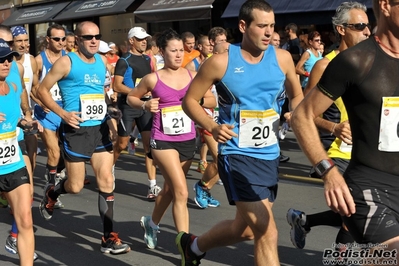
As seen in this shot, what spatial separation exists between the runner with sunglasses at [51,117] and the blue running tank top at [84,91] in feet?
5.02

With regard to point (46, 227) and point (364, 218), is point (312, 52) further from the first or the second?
point (364, 218)

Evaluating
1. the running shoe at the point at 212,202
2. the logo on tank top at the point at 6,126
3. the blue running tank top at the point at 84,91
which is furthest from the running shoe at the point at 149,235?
the running shoe at the point at 212,202

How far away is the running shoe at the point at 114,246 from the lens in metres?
6.30

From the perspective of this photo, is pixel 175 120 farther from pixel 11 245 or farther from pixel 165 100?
pixel 11 245

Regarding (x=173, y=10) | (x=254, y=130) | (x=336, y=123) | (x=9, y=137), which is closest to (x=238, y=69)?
(x=254, y=130)

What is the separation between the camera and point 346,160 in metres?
5.37

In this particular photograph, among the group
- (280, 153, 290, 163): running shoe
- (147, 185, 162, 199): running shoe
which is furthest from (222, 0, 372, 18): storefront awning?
(147, 185, 162, 199): running shoe

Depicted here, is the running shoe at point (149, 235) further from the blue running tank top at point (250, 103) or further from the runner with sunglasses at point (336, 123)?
the blue running tank top at point (250, 103)

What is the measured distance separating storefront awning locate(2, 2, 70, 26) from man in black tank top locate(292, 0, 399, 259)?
2123cm

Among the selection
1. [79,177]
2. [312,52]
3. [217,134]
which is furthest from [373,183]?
[312,52]

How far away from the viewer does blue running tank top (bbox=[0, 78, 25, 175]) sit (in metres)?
5.59

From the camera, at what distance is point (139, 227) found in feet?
23.7

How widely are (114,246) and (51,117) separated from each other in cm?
301

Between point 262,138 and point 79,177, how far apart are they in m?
2.64
